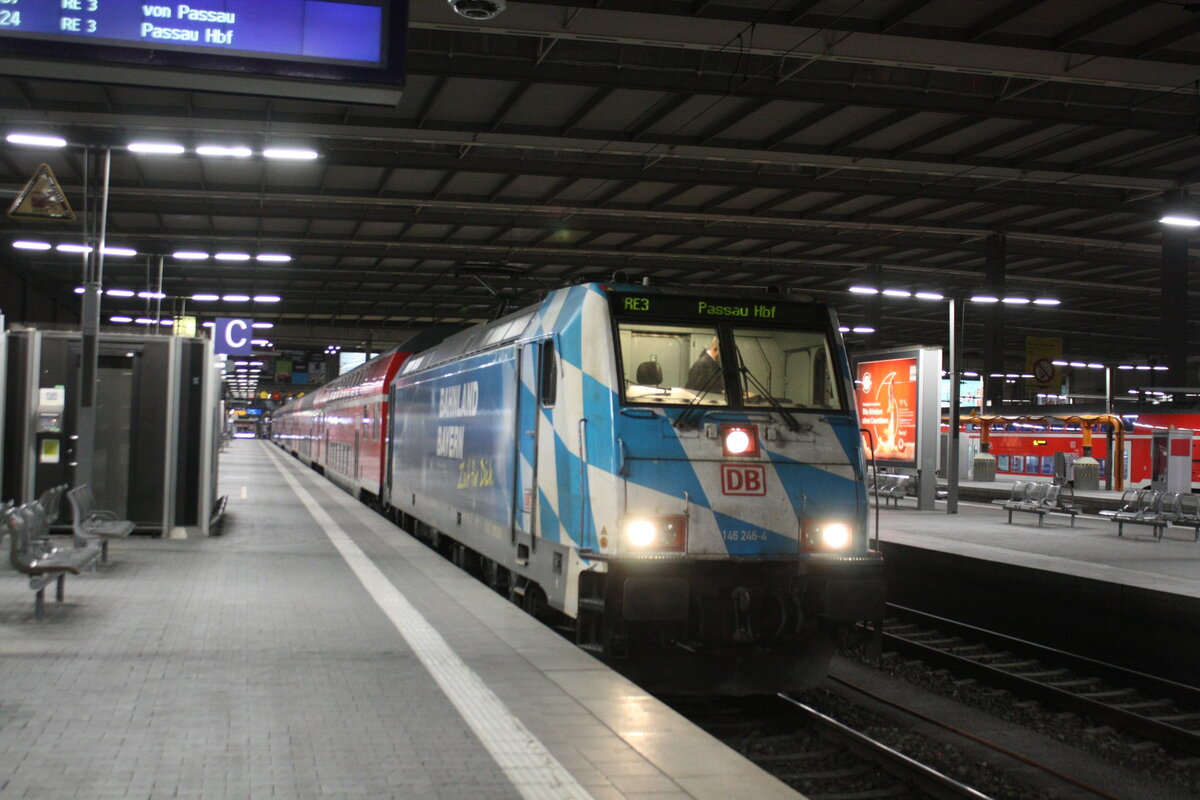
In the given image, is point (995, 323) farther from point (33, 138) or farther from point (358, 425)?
point (33, 138)

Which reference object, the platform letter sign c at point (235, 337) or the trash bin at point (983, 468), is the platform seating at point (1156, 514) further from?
the platform letter sign c at point (235, 337)

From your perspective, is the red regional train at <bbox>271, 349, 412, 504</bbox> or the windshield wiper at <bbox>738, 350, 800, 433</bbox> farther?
the red regional train at <bbox>271, 349, 412, 504</bbox>

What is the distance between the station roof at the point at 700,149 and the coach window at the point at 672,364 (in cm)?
76

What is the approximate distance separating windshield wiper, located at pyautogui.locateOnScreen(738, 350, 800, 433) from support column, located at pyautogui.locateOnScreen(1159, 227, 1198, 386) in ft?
62.3

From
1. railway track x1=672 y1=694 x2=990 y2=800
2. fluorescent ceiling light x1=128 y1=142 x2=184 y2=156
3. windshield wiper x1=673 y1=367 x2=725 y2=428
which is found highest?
fluorescent ceiling light x1=128 y1=142 x2=184 y2=156

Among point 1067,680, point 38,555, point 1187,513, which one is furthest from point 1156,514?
point 38,555

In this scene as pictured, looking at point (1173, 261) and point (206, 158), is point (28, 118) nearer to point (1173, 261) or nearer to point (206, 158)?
point (206, 158)

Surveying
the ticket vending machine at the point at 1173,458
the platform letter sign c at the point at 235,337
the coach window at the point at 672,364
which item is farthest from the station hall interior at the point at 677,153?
the ticket vending machine at the point at 1173,458

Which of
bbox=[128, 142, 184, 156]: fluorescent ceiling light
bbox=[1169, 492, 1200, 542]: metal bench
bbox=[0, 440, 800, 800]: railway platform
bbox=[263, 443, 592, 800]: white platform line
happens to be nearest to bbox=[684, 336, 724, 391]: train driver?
bbox=[0, 440, 800, 800]: railway platform

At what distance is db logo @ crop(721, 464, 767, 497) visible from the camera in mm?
8055

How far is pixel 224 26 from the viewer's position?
6.45 meters

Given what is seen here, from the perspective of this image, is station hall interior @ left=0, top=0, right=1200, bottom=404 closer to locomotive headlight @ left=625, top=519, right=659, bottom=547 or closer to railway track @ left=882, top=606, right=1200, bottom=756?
locomotive headlight @ left=625, top=519, right=659, bottom=547

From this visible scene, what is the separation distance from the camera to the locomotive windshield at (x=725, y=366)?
327 inches

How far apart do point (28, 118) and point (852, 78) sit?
45.6 ft
